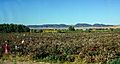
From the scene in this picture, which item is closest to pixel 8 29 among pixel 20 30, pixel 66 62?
pixel 20 30

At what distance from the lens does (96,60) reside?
20.6m

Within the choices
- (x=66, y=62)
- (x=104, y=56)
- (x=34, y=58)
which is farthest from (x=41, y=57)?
(x=104, y=56)

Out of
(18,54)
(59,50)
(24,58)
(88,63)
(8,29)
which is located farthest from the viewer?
(8,29)

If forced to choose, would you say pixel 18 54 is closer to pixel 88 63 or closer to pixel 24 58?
pixel 24 58

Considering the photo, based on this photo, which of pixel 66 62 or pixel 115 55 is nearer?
pixel 66 62

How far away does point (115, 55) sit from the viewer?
22.0m

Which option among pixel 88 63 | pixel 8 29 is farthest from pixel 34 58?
pixel 8 29

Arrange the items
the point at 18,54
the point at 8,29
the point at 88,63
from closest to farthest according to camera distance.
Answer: the point at 88,63, the point at 18,54, the point at 8,29

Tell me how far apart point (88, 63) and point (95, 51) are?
13.9 ft

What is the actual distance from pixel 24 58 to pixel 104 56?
5036 millimetres

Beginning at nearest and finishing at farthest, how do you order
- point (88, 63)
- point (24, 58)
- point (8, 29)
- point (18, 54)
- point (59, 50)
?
1. point (88, 63)
2. point (24, 58)
3. point (18, 54)
4. point (59, 50)
5. point (8, 29)

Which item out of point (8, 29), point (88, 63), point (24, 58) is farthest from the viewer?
point (8, 29)

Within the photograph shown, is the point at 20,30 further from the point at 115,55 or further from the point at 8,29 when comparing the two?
the point at 115,55

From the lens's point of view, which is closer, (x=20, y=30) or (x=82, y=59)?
(x=82, y=59)
